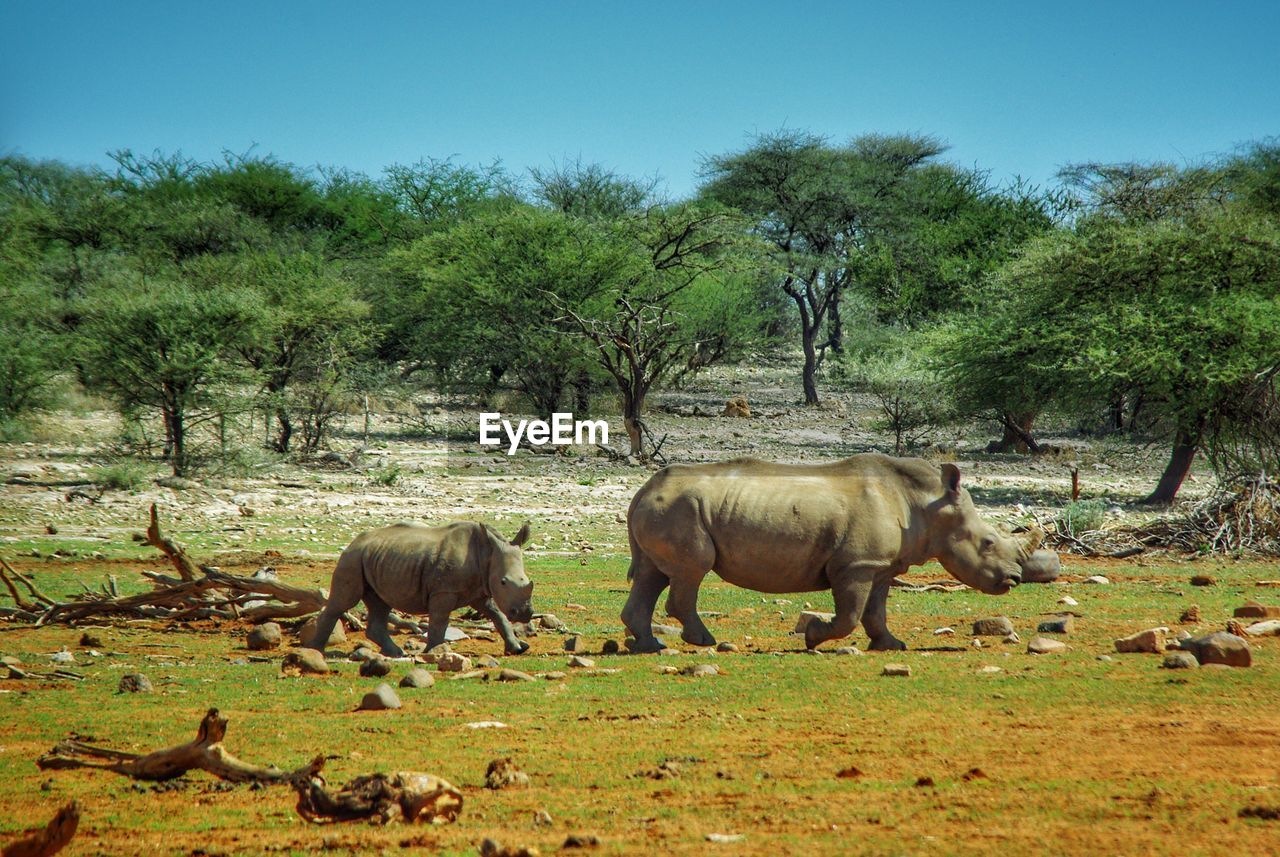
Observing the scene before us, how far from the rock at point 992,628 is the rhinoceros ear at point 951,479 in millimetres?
1384

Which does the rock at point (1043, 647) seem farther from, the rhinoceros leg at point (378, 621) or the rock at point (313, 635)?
the rock at point (313, 635)

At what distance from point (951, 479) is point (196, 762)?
6864 millimetres

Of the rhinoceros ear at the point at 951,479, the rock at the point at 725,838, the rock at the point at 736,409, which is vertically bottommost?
the rock at the point at 725,838

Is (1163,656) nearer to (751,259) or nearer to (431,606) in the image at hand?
(431,606)

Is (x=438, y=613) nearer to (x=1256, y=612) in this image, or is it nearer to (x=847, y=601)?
(x=847, y=601)

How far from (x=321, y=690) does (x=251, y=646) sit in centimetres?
253

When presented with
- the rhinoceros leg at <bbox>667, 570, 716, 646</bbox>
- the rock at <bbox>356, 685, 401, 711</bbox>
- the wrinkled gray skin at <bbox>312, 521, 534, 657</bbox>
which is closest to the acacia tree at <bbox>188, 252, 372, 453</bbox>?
the wrinkled gray skin at <bbox>312, 521, 534, 657</bbox>

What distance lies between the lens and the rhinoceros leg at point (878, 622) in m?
11.0

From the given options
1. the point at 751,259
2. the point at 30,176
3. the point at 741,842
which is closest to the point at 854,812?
the point at 741,842

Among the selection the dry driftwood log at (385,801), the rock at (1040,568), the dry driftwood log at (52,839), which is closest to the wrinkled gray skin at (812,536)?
the rock at (1040,568)

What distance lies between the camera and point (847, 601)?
10727mm

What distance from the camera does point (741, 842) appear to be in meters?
5.46

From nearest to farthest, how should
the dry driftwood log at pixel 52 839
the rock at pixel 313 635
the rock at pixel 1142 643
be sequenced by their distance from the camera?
the dry driftwood log at pixel 52 839
the rock at pixel 1142 643
the rock at pixel 313 635

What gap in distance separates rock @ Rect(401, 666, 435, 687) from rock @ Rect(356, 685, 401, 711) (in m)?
0.67
